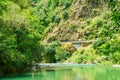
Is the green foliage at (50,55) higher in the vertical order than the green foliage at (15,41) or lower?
lower

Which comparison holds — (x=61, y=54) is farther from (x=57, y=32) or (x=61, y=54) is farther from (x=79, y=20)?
(x=79, y=20)

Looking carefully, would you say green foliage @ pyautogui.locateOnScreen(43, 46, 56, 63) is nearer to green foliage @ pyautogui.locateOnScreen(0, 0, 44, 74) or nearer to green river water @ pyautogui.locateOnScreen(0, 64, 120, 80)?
green foliage @ pyautogui.locateOnScreen(0, 0, 44, 74)

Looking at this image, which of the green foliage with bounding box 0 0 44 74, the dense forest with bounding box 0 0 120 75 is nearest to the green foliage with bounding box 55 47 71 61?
the dense forest with bounding box 0 0 120 75

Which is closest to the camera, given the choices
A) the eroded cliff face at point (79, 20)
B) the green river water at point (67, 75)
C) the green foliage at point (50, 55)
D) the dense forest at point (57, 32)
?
the dense forest at point (57, 32)

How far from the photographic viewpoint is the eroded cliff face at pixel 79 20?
7719 centimetres

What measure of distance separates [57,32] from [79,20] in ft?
21.3

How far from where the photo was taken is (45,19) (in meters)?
91.0

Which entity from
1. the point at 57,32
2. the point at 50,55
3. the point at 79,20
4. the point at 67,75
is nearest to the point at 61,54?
the point at 50,55

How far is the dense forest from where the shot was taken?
15.4 ft

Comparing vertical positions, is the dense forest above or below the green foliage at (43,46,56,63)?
above

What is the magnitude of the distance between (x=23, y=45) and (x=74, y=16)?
1983 inches

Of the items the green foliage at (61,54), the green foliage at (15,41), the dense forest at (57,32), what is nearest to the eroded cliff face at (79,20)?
the dense forest at (57,32)

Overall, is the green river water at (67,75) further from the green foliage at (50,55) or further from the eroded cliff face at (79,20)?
the eroded cliff face at (79,20)

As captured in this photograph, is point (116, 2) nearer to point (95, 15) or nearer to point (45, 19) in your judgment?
point (95, 15)
